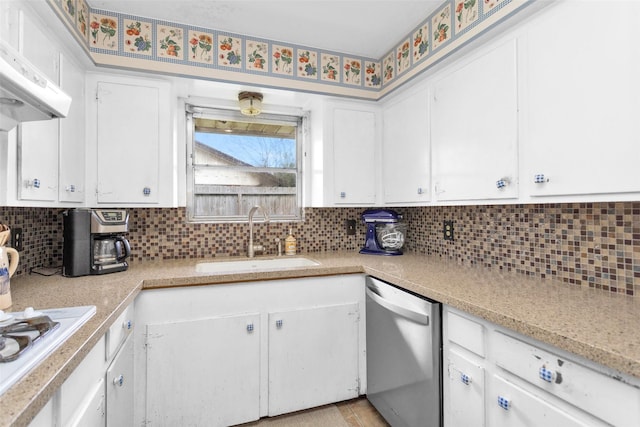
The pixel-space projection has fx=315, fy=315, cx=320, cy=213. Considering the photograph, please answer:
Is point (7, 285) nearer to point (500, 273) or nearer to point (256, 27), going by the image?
point (256, 27)

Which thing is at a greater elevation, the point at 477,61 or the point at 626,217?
the point at 477,61

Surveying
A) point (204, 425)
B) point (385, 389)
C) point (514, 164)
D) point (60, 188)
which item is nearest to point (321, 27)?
point (514, 164)

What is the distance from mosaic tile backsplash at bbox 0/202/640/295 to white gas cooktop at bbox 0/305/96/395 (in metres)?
0.83

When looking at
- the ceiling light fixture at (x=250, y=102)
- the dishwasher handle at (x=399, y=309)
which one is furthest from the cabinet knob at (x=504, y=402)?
the ceiling light fixture at (x=250, y=102)

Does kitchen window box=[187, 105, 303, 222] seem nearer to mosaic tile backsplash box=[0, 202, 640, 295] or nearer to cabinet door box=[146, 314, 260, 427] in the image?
mosaic tile backsplash box=[0, 202, 640, 295]

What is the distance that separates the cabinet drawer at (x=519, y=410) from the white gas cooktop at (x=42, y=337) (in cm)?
134

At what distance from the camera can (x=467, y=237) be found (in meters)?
1.99

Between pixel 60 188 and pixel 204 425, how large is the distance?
1.39m

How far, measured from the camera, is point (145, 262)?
6.94 feet

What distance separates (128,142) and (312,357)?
5.42 ft

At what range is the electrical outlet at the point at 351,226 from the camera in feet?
8.72

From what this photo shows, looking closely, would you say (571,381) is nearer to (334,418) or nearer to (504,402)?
(504,402)

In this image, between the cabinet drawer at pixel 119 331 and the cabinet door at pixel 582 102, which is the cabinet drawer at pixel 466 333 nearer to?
the cabinet door at pixel 582 102

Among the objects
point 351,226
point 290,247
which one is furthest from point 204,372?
point 351,226
